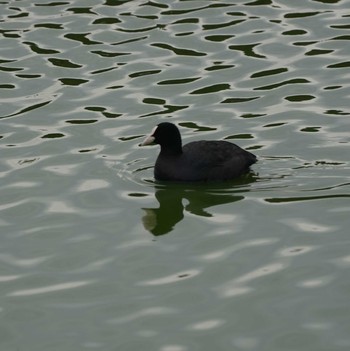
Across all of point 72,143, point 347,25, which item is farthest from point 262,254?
point 347,25

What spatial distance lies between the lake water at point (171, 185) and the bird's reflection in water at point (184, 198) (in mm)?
27

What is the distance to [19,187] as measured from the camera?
13719 mm

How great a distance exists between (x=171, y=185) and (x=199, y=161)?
1.32 ft

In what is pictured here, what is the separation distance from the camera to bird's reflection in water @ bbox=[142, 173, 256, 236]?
41.6 feet

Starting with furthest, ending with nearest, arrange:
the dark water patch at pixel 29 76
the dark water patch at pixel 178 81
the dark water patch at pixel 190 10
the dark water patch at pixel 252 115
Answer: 1. the dark water patch at pixel 190 10
2. the dark water patch at pixel 29 76
3. the dark water patch at pixel 178 81
4. the dark water patch at pixel 252 115

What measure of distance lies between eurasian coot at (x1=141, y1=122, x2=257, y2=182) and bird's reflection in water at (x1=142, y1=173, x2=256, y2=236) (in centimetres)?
11

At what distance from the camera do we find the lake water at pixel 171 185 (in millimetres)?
10195

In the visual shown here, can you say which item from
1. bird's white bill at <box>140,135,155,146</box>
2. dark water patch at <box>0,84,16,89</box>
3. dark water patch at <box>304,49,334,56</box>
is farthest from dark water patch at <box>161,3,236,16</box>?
bird's white bill at <box>140,135,155,146</box>

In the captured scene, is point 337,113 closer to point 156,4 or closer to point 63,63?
point 63,63

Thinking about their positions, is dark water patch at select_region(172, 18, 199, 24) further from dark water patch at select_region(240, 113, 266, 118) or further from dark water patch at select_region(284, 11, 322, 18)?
dark water patch at select_region(240, 113, 266, 118)

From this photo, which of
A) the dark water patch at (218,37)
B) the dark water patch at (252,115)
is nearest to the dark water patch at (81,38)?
the dark water patch at (218,37)

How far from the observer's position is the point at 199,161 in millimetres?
13680

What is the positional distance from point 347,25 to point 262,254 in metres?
8.39

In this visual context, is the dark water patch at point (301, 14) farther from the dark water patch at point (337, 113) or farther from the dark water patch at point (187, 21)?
the dark water patch at point (337, 113)
